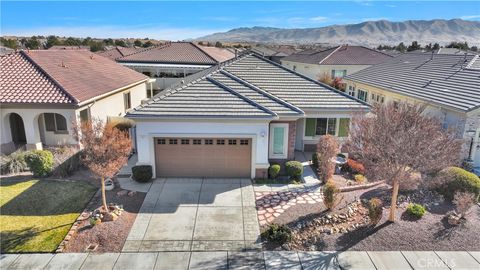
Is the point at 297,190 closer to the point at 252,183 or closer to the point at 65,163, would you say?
the point at 252,183

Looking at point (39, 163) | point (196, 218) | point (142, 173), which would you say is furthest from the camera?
point (39, 163)

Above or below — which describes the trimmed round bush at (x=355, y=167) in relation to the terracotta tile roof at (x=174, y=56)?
below

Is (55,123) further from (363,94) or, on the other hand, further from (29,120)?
(363,94)

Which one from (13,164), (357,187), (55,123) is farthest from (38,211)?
(357,187)

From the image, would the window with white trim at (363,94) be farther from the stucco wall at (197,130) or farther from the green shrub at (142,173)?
the green shrub at (142,173)

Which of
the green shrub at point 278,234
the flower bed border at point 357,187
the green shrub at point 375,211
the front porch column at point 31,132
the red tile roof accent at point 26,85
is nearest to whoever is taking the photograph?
the green shrub at point 278,234

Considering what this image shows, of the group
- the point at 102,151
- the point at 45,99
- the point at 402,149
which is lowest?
the point at 102,151

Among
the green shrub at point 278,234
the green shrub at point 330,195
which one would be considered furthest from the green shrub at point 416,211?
the green shrub at point 278,234
